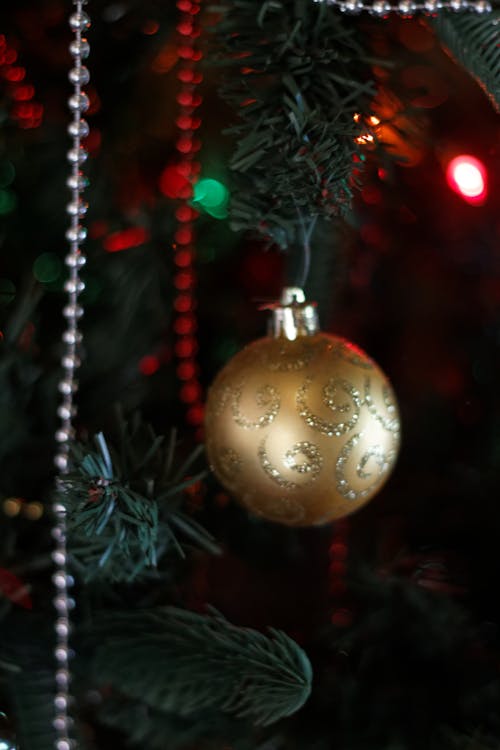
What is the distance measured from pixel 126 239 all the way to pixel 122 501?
0.33 m

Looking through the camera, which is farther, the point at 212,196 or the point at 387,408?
the point at 212,196

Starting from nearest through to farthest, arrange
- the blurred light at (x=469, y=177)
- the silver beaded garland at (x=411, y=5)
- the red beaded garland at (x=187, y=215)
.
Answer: the silver beaded garland at (x=411, y=5)
the red beaded garland at (x=187, y=215)
the blurred light at (x=469, y=177)

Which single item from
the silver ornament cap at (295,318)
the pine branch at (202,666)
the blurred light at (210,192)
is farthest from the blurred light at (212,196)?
the pine branch at (202,666)

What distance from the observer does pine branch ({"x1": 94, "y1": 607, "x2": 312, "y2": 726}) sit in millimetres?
449

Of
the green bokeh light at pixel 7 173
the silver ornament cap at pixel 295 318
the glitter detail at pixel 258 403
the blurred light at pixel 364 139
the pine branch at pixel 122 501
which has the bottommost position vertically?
the pine branch at pixel 122 501

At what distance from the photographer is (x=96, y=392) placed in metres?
0.65

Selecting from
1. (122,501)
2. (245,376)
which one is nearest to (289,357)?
(245,376)

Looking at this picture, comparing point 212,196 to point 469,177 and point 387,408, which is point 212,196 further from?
point 387,408

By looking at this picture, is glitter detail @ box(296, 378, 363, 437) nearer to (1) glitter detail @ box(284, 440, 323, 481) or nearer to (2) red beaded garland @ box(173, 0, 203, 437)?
(1) glitter detail @ box(284, 440, 323, 481)

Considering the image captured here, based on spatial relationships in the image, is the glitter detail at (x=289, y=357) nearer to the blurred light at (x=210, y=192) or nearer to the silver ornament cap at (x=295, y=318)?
the silver ornament cap at (x=295, y=318)

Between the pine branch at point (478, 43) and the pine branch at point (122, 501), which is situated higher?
the pine branch at point (478, 43)

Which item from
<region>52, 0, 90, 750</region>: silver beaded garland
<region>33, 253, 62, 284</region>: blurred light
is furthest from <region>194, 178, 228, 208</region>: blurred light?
<region>52, 0, 90, 750</region>: silver beaded garland

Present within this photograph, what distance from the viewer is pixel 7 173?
0.67m

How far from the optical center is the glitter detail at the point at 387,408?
1.67 ft
